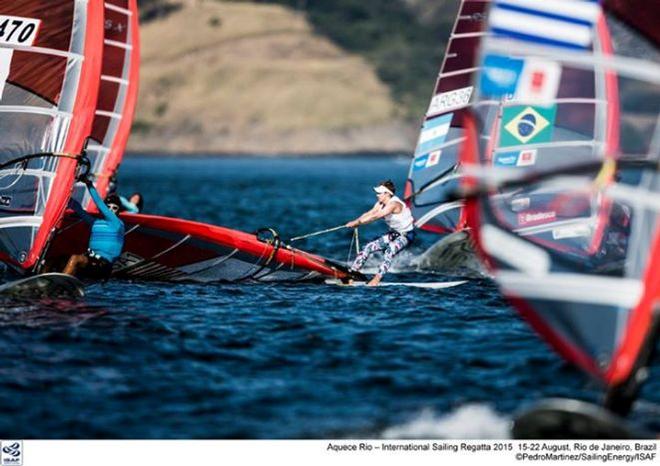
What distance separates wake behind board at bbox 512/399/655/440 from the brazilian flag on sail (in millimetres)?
10963

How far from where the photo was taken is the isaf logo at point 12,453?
1004 cm

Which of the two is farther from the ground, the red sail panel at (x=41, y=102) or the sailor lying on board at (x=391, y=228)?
the red sail panel at (x=41, y=102)

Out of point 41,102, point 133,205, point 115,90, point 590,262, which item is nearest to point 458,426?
point 590,262

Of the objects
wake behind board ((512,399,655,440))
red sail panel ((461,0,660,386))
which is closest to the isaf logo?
wake behind board ((512,399,655,440))

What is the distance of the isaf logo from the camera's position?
1004 centimetres

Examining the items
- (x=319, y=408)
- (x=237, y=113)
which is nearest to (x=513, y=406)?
(x=319, y=408)

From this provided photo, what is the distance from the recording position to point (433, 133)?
2656 centimetres

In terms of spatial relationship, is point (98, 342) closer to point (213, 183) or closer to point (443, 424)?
point (443, 424)

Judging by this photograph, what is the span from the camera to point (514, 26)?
11.5 meters

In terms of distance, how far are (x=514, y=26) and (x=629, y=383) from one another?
3.32 meters

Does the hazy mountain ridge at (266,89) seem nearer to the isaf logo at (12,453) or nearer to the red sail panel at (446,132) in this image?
the red sail panel at (446,132)

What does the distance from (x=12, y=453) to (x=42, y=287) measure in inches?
280

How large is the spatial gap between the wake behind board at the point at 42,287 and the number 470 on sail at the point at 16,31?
4.21 m

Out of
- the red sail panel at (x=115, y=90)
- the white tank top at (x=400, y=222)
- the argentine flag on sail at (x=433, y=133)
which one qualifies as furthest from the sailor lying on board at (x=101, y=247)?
the argentine flag on sail at (x=433, y=133)
